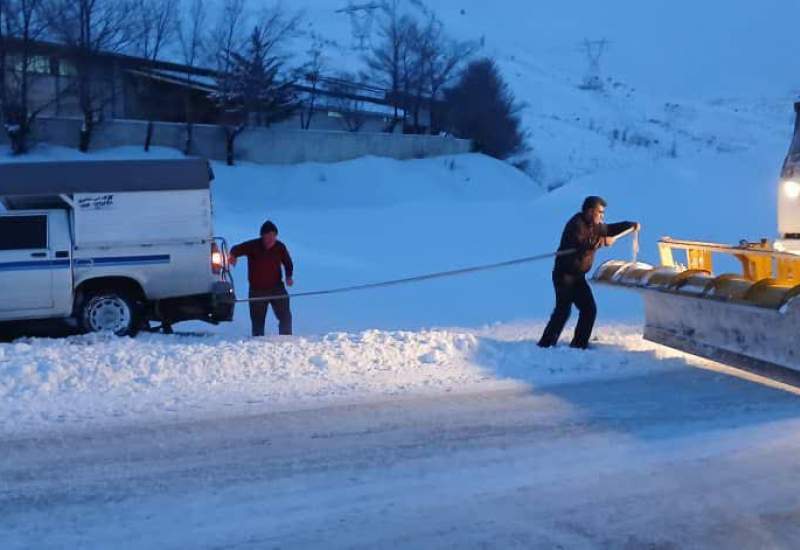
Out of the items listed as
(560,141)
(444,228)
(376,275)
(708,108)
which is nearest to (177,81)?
(444,228)

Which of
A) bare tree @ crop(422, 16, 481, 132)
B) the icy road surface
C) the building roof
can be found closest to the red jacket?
the building roof

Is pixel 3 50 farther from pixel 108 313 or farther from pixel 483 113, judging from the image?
pixel 108 313

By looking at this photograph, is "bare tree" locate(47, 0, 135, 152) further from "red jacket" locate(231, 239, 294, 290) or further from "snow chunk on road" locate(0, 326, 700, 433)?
"snow chunk on road" locate(0, 326, 700, 433)

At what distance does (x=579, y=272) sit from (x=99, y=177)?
18.6 ft

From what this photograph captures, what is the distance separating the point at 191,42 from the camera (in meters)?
50.0

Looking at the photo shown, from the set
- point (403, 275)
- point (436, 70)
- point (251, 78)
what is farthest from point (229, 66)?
point (403, 275)

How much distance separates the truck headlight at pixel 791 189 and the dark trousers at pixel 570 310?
2246 mm

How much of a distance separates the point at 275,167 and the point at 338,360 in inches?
1283

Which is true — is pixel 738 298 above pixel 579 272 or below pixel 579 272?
below

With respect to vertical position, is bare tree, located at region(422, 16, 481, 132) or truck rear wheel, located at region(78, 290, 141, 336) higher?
bare tree, located at region(422, 16, 481, 132)

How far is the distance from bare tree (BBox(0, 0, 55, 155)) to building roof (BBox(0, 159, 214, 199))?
27.0m

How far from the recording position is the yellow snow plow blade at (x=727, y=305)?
769 centimetres

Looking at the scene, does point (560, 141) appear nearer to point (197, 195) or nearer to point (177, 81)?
point (177, 81)

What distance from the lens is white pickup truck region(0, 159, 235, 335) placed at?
11062 millimetres
